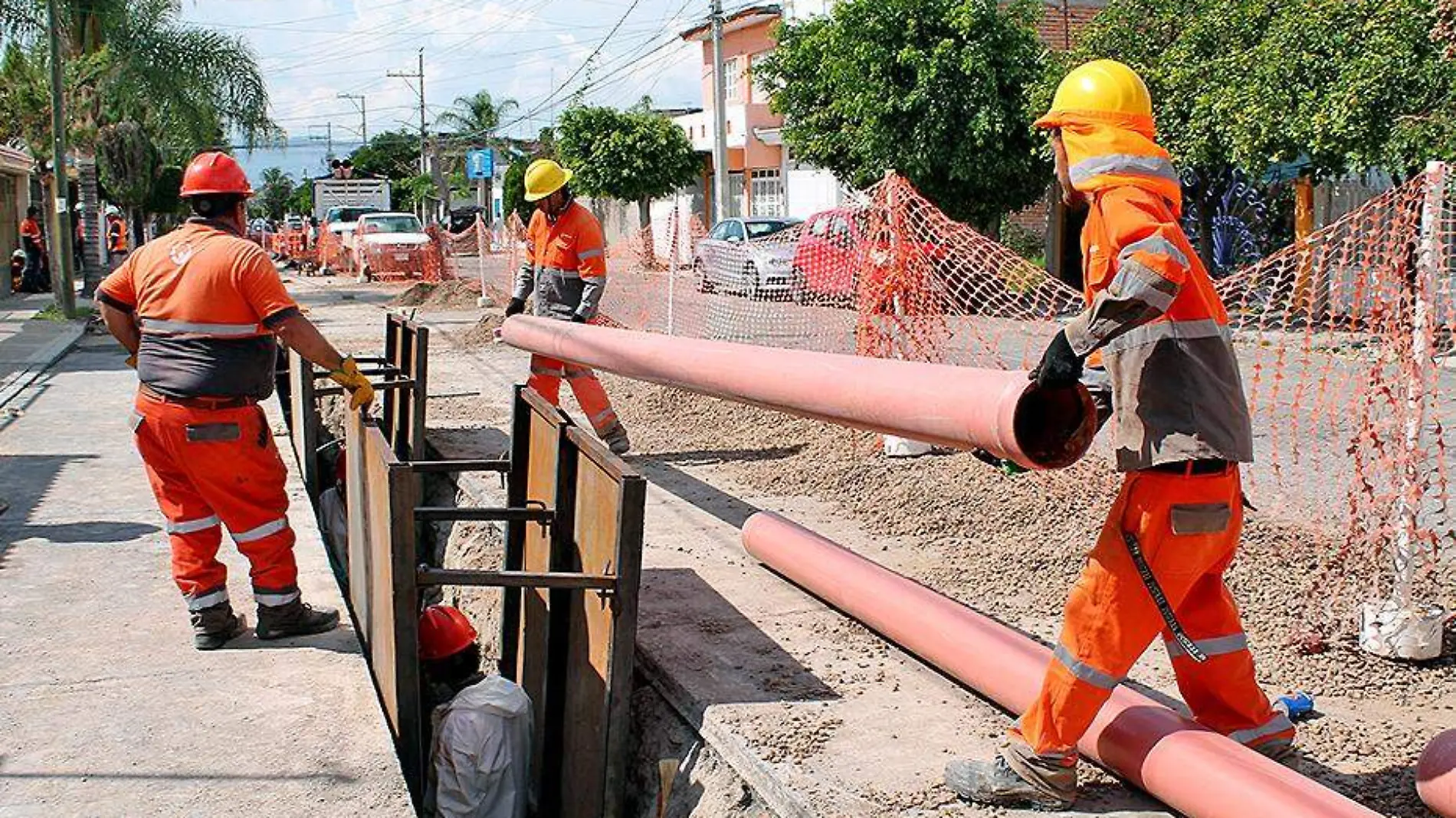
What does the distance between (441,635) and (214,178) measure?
201cm

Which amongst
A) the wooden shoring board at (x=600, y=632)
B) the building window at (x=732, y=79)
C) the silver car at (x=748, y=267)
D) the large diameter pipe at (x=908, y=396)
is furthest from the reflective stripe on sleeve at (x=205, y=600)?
the building window at (x=732, y=79)

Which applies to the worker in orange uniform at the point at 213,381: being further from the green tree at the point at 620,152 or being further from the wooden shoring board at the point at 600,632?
the green tree at the point at 620,152

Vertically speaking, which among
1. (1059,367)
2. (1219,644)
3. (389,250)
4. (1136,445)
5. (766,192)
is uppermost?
(766,192)

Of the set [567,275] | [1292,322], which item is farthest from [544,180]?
[1292,322]

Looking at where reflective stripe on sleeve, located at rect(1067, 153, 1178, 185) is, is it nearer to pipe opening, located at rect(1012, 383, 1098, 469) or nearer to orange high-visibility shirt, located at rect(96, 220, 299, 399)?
pipe opening, located at rect(1012, 383, 1098, 469)

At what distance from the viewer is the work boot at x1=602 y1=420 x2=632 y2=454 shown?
27.6ft

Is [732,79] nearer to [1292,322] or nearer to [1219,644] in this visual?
[1292,322]

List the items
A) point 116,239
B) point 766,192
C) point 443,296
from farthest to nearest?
point 766,192 < point 116,239 < point 443,296

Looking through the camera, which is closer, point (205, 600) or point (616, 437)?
point (205, 600)

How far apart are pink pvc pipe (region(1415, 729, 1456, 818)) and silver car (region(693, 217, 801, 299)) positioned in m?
14.0

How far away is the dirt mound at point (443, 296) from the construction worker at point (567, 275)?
1558cm

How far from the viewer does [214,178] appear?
18.4 feet

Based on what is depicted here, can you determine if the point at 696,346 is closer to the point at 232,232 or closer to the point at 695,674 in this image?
Answer: the point at 695,674

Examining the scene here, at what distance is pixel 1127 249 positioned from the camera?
333cm
